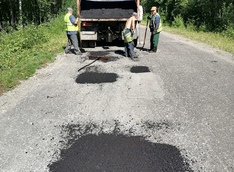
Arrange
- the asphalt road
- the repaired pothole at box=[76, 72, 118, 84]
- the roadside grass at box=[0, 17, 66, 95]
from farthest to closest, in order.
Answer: the roadside grass at box=[0, 17, 66, 95] < the repaired pothole at box=[76, 72, 118, 84] < the asphalt road

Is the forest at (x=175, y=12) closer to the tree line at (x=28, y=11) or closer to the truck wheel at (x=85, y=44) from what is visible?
the tree line at (x=28, y=11)

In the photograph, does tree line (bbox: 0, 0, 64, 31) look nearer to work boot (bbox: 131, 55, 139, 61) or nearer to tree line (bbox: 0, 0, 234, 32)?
tree line (bbox: 0, 0, 234, 32)

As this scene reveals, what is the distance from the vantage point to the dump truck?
9.73m

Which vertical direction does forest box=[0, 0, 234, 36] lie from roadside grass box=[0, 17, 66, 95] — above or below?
above

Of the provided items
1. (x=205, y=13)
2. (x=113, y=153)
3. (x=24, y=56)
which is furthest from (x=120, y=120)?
(x=205, y=13)

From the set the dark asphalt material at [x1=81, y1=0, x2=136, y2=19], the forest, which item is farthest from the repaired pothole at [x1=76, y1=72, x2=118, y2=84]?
the forest

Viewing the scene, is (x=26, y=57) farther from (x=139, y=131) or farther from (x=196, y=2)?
(x=196, y=2)

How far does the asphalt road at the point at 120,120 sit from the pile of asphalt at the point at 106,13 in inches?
132

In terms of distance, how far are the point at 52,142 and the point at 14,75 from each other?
3.45 meters

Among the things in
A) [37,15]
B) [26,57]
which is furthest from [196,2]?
[26,57]

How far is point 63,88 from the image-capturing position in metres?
5.93

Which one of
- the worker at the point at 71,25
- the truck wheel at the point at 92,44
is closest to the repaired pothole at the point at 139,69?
the worker at the point at 71,25

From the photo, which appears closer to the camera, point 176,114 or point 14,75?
point 176,114

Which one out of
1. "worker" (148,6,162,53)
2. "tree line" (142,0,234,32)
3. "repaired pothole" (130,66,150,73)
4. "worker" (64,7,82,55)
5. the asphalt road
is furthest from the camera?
"tree line" (142,0,234,32)
